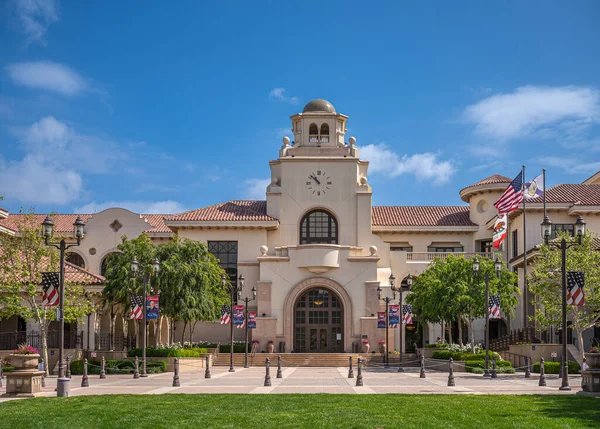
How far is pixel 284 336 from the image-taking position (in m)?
63.9

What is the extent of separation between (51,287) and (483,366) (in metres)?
23.4

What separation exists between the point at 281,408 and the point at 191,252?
33.4 metres

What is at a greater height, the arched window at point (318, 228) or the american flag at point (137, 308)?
the arched window at point (318, 228)

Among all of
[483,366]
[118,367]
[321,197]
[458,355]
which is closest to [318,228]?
[321,197]

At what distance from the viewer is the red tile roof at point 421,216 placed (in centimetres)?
7219

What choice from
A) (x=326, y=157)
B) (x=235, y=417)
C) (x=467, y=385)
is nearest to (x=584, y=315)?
(x=467, y=385)

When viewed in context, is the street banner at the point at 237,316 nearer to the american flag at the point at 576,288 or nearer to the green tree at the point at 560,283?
the green tree at the point at 560,283

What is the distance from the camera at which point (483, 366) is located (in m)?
44.5

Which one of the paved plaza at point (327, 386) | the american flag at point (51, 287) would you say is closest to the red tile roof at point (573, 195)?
the paved plaza at point (327, 386)

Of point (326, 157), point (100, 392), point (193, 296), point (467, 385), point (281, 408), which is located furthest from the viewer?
point (326, 157)

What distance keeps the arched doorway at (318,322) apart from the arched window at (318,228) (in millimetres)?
5098

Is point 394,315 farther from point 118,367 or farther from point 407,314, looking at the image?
point 118,367

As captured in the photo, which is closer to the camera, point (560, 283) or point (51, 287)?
point (51, 287)

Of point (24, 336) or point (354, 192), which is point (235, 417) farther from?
point (354, 192)
